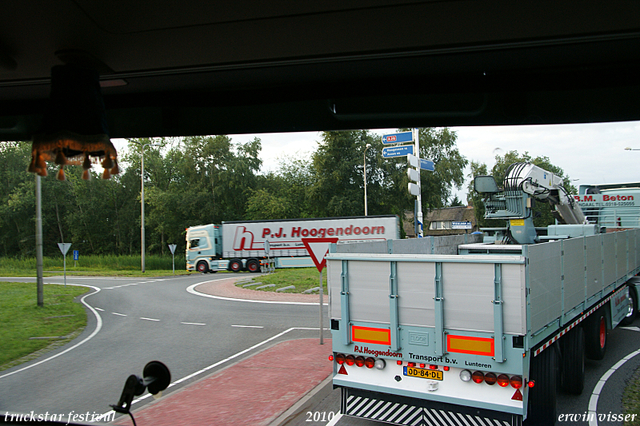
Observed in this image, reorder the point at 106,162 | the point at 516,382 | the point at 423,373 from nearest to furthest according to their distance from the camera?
1. the point at 106,162
2. the point at 516,382
3. the point at 423,373

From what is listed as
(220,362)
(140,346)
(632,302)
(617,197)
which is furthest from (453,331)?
(617,197)

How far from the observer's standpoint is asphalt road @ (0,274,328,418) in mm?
7730

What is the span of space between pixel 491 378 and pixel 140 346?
945 cm

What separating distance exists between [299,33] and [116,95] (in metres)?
1.80

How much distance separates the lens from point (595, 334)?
→ 7.82m

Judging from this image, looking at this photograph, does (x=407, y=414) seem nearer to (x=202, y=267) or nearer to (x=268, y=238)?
(x=268, y=238)

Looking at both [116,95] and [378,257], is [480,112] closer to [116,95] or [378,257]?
[378,257]

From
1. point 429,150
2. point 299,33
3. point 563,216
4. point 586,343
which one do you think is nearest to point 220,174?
point 429,150

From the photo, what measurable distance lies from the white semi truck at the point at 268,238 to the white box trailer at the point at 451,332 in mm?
25311

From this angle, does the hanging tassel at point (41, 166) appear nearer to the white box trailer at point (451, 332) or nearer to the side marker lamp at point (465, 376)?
the white box trailer at point (451, 332)

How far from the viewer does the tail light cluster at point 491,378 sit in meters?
4.40

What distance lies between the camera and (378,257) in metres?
5.15

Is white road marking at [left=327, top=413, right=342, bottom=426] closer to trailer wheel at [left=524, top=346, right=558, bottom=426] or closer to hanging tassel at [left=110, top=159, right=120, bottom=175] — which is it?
trailer wheel at [left=524, top=346, right=558, bottom=426]

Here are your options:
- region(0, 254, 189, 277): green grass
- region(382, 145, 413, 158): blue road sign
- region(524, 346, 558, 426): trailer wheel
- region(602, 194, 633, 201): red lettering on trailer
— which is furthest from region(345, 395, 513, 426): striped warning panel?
region(0, 254, 189, 277): green grass
